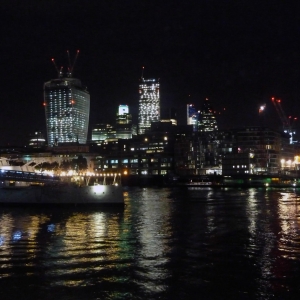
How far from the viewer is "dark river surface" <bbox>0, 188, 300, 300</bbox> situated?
12.6m

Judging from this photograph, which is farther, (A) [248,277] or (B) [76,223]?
(B) [76,223]

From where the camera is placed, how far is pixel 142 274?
14.3m

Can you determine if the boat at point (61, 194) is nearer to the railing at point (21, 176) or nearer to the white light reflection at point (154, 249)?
the railing at point (21, 176)

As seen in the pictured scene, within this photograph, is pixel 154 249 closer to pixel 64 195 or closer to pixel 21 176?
pixel 64 195

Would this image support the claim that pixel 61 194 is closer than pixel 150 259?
No

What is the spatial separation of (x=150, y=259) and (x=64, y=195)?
988 inches

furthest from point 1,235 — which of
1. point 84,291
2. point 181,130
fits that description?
point 181,130

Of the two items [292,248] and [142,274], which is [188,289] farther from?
[292,248]

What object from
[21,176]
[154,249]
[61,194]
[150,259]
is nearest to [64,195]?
[61,194]

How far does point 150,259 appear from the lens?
16656mm

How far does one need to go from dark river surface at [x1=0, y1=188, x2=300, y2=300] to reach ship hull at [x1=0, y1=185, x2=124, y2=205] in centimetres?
997

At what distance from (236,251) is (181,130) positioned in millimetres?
141377

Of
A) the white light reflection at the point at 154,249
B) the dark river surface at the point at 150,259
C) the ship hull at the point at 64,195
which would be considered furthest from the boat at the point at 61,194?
the dark river surface at the point at 150,259

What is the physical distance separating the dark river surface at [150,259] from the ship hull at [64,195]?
32.7 ft
